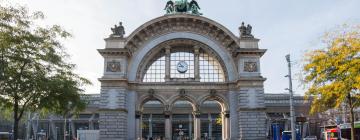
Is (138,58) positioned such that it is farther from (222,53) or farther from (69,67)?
(69,67)

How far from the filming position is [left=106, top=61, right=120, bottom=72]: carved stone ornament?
50562 mm

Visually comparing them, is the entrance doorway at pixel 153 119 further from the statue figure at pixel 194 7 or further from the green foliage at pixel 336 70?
the green foliage at pixel 336 70

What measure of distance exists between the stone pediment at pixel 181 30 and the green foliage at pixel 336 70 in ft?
58.4

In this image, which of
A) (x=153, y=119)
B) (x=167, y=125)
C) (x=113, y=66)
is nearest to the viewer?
(x=113, y=66)

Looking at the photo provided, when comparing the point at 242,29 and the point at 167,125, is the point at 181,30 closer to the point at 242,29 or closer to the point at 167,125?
the point at 242,29

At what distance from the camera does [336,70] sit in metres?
32.6

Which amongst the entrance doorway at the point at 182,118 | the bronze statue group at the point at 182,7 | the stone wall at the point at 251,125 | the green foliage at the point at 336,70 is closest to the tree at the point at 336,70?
the green foliage at the point at 336,70

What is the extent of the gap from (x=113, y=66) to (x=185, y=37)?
34.2 feet

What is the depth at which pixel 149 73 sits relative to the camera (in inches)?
2092

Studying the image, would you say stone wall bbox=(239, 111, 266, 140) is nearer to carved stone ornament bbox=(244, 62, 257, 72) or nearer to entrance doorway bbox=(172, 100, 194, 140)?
carved stone ornament bbox=(244, 62, 257, 72)

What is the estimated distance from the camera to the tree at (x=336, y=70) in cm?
3056

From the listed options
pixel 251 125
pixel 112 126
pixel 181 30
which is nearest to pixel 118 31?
pixel 181 30

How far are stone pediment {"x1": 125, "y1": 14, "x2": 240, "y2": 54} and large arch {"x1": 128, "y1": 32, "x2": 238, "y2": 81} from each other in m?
0.43

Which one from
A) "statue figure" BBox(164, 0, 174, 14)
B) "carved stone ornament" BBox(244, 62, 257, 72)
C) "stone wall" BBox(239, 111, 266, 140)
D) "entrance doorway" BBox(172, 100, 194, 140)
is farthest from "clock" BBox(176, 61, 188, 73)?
"entrance doorway" BBox(172, 100, 194, 140)
